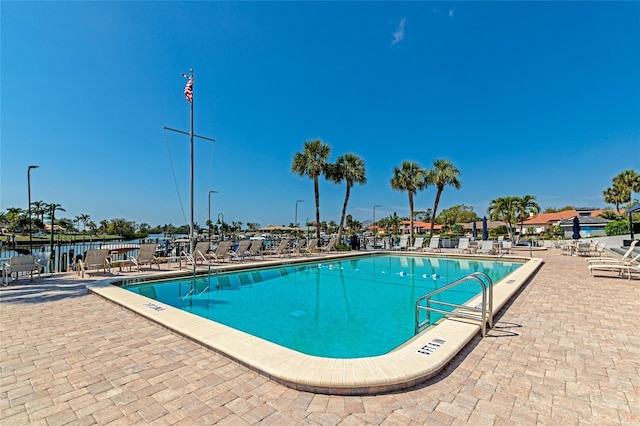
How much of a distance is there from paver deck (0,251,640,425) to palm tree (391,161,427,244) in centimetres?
1920

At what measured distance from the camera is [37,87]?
11789 mm

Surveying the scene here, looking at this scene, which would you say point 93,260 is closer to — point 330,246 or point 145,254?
point 145,254

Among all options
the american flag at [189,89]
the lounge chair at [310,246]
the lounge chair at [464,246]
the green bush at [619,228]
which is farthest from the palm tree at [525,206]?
the american flag at [189,89]

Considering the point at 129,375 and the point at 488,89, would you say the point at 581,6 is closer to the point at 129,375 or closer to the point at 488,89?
the point at 488,89

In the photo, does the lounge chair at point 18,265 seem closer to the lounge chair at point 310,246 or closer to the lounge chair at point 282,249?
the lounge chair at point 282,249

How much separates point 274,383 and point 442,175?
75.0 ft

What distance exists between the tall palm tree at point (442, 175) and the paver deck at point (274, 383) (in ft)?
63.7

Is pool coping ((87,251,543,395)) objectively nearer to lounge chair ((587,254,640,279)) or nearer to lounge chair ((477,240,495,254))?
lounge chair ((587,254,640,279))

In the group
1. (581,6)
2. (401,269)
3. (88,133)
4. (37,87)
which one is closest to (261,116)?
(88,133)

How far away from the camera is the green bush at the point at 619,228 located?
24459 millimetres

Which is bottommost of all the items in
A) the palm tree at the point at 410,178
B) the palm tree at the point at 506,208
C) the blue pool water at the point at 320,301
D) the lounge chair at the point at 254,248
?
the blue pool water at the point at 320,301

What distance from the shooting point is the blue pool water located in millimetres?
4988

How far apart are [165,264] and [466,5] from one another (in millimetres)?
17419

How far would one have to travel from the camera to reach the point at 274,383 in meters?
2.72
